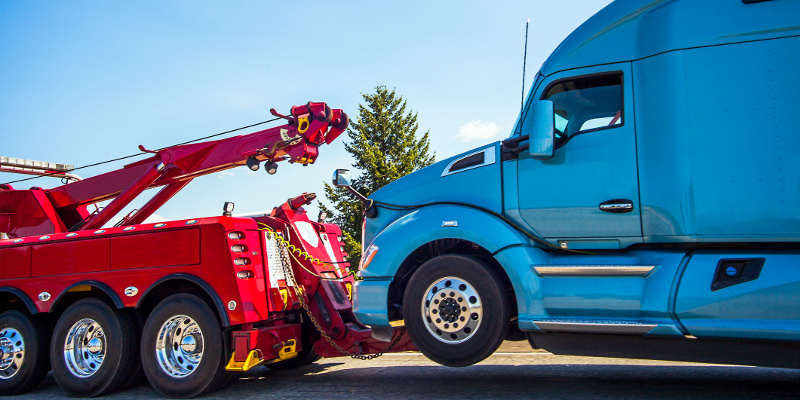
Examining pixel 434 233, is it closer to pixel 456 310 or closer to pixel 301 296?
pixel 456 310

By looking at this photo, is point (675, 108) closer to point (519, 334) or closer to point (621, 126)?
point (621, 126)

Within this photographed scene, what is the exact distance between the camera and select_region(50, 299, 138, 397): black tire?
20.1 ft

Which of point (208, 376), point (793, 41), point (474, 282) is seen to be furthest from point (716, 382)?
point (208, 376)

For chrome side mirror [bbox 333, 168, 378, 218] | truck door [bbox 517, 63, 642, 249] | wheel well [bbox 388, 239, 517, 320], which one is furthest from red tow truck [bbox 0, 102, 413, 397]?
truck door [bbox 517, 63, 642, 249]

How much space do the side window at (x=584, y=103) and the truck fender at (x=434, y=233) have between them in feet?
2.53

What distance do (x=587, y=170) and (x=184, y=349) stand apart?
13.4 feet

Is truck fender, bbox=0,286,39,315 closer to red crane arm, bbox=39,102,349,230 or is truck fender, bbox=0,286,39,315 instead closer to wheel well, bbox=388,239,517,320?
red crane arm, bbox=39,102,349,230

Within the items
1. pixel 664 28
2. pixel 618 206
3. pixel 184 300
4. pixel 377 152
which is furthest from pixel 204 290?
pixel 377 152

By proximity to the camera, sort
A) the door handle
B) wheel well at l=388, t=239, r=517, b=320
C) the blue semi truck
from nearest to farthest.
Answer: the blue semi truck
the door handle
wheel well at l=388, t=239, r=517, b=320

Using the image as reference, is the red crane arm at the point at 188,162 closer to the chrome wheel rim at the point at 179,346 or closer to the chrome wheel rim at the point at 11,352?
the chrome wheel rim at the point at 11,352

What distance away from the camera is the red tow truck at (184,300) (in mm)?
5773

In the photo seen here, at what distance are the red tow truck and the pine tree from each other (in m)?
22.5

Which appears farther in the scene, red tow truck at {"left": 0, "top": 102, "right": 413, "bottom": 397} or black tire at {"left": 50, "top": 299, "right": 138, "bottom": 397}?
black tire at {"left": 50, "top": 299, "right": 138, "bottom": 397}

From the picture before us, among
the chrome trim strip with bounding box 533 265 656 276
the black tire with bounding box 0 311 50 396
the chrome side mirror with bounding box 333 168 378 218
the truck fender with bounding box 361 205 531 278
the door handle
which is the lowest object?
the black tire with bounding box 0 311 50 396
